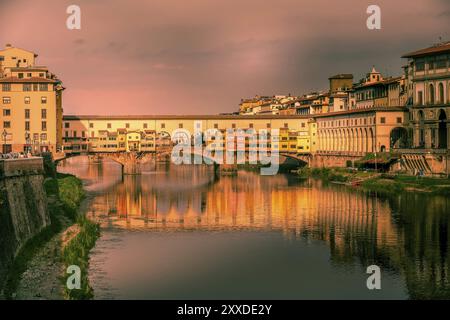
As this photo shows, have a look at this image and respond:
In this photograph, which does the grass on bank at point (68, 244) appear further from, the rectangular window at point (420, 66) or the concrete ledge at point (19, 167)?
the rectangular window at point (420, 66)

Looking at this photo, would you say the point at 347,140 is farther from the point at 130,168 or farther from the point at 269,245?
the point at 269,245

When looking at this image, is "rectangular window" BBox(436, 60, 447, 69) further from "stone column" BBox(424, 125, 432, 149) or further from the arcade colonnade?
the arcade colonnade

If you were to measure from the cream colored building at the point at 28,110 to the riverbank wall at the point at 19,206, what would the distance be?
4395cm

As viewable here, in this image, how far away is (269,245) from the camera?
134 ft

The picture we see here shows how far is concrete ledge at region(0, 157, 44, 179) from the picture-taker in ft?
110

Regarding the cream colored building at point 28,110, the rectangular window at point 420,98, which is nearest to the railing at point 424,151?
the rectangular window at point 420,98

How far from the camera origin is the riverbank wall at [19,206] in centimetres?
3005

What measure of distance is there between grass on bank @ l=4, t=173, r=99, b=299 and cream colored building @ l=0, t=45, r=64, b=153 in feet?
91.0

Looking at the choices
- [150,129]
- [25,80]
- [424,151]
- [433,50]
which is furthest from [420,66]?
[25,80]

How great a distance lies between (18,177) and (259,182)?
52.9 meters

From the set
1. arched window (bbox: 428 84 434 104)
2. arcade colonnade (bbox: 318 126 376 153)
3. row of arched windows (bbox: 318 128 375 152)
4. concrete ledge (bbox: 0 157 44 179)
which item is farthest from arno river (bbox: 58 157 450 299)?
row of arched windows (bbox: 318 128 375 152)

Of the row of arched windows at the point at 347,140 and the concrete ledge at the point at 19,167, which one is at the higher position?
the row of arched windows at the point at 347,140

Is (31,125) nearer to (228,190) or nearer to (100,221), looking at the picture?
(228,190)

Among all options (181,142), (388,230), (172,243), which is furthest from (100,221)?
(181,142)
